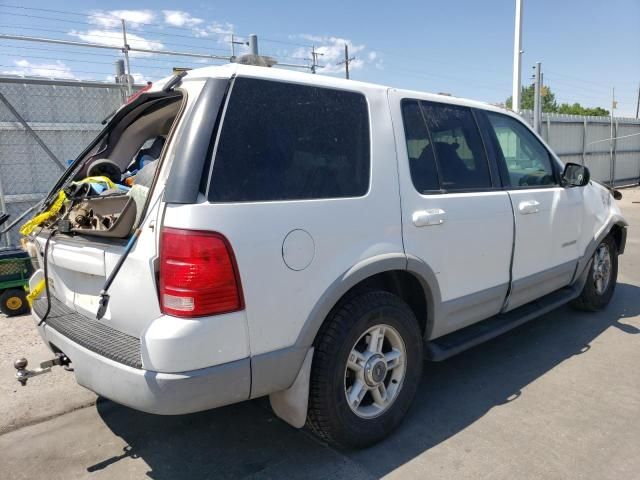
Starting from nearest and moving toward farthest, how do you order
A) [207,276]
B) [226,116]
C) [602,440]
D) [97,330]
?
[207,276] → [226,116] → [97,330] → [602,440]

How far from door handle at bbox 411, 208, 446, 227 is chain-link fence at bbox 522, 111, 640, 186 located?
1393 centimetres

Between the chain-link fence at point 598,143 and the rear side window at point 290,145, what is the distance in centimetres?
1438

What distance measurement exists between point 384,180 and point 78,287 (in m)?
1.78

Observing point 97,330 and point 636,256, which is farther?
point 636,256

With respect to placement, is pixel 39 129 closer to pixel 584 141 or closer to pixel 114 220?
pixel 114 220

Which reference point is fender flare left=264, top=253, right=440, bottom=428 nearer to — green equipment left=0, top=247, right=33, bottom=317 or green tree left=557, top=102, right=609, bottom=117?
green equipment left=0, top=247, right=33, bottom=317

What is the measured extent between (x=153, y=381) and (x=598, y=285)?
4.62 m

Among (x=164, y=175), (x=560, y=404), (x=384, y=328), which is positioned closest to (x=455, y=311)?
(x=384, y=328)

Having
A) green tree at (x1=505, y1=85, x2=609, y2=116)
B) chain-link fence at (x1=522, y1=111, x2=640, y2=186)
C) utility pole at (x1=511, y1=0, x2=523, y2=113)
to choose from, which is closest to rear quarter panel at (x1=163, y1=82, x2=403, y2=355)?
utility pole at (x1=511, y1=0, x2=523, y2=113)

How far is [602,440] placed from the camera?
288 centimetres

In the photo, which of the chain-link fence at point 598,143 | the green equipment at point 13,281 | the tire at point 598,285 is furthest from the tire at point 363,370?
the chain-link fence at point 598,143

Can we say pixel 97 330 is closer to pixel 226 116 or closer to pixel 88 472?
pixel 88 472

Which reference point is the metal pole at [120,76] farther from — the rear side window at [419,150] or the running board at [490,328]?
the running board at [490,328]

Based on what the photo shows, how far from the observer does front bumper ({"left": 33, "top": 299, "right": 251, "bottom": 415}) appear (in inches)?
81.9
